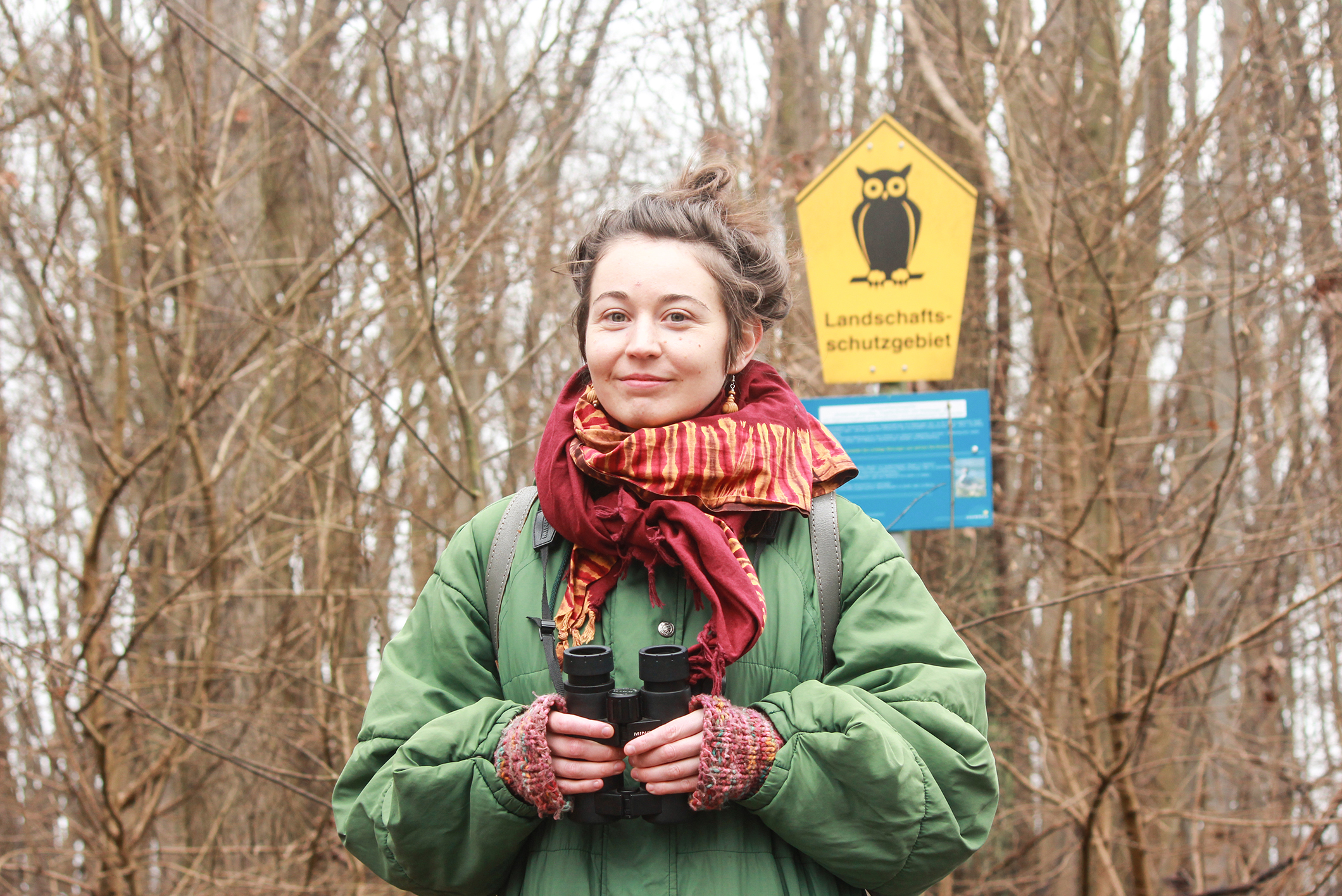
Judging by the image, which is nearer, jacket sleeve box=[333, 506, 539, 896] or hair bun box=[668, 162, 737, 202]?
jacket sleeve box=[333, 506, 539, 896]

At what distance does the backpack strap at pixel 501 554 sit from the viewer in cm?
166

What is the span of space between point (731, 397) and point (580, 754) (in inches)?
27.9

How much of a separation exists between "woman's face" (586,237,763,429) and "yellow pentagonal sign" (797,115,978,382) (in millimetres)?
1295

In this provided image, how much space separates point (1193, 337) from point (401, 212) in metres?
5.58

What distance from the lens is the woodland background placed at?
3.78 metres

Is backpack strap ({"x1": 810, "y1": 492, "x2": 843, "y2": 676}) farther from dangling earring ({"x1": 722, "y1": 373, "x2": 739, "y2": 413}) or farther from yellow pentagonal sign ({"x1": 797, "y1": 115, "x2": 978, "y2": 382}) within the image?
yellow pentagonal sign ({"x1": 797, "y1": 115, "x2": 978, "y2": 382})

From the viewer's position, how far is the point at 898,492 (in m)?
2.86

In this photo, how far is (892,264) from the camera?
2939 millimetres

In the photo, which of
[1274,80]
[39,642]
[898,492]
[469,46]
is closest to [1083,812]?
[898,492]

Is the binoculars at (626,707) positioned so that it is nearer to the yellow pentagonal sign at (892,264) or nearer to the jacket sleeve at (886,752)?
the jacket sleeve at (886,752)

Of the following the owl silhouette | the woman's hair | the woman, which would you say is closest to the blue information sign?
the owl silhouette

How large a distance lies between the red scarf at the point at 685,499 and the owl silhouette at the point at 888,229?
1348 mm

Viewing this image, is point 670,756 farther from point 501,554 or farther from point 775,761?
point 501,554

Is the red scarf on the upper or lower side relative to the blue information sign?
lower
